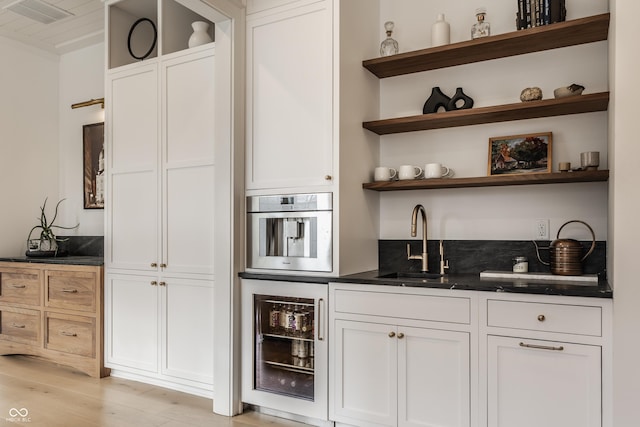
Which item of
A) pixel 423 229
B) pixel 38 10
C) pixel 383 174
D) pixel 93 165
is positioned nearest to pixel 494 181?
pixel 423 229

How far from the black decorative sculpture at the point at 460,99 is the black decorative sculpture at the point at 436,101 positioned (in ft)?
0.11

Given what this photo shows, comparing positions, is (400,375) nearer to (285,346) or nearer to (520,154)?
(285,346)

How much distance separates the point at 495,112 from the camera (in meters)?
2.55

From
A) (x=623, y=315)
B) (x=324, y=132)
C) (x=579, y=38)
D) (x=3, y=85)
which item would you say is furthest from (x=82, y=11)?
(x=623, y=315)

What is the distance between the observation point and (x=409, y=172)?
2.84 m

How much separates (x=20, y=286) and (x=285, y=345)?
8.31 feet

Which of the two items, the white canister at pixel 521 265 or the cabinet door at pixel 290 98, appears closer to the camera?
the white canister at pixel 521 265

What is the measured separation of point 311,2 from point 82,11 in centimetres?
226

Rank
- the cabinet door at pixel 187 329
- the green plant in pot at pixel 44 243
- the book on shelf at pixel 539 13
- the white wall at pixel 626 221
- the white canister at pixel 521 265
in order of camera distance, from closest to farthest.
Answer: the white wall at pixel 626 221, the book on shelf at pixel 539 13, the white canister at pixel 521 265, the cabinet door at pixel 187 329, the green plant in pot at pixel 44 243

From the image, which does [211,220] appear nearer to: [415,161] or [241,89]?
[241,89]

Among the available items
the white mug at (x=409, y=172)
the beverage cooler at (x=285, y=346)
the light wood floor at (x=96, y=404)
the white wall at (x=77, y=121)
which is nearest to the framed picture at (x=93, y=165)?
the white wall at (x=77, y=121)

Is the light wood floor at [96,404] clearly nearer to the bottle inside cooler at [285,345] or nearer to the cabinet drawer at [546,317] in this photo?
the bottle inside cooler at [285,345]

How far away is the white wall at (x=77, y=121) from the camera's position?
448 centimetres

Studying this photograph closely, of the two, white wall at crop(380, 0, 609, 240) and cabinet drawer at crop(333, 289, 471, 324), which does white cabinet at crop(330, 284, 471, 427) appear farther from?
white wall at crop(380, 0, 609, 240)
